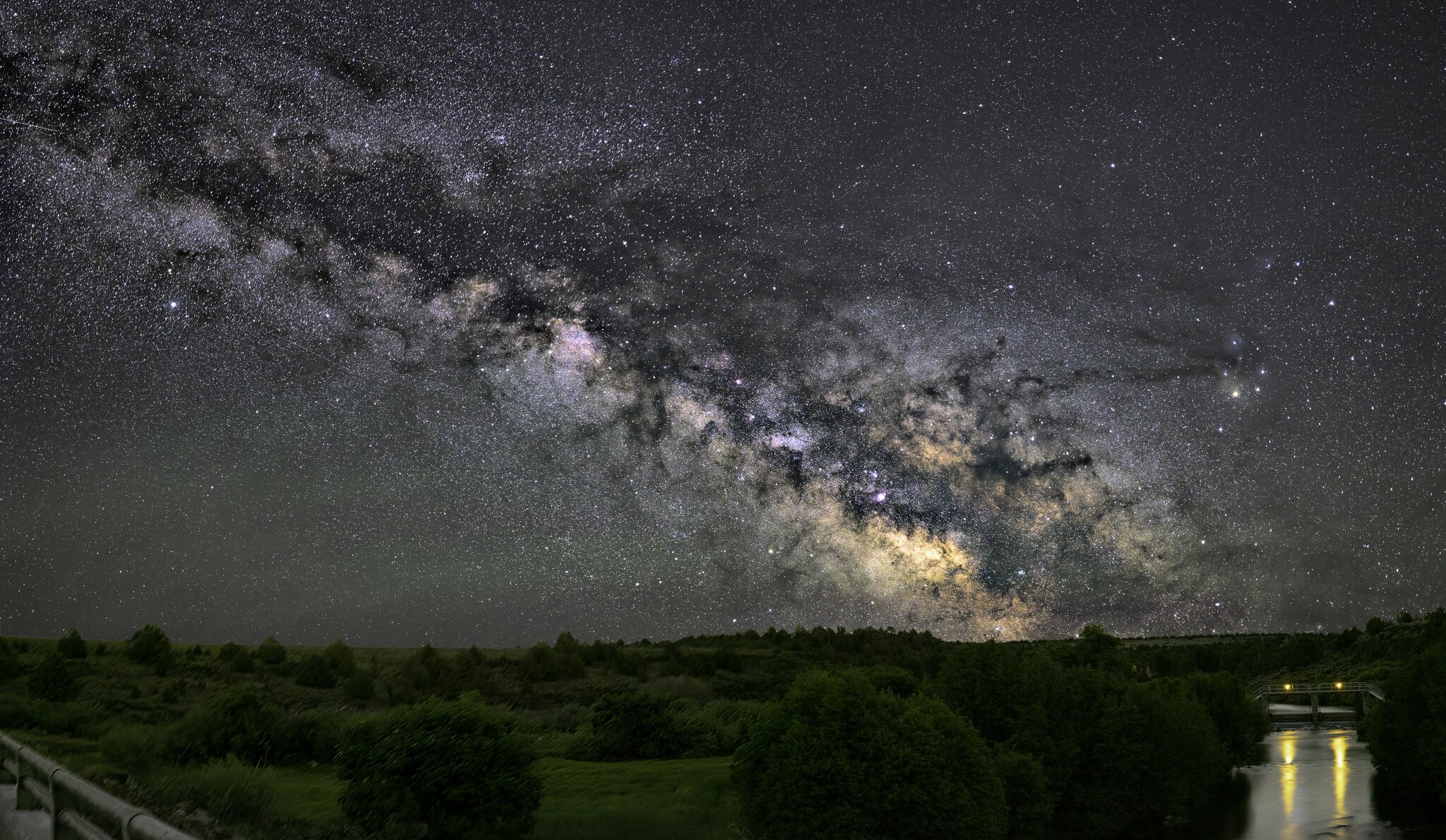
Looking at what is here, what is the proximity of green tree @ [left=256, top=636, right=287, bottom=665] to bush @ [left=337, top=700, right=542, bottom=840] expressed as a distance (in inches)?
1424

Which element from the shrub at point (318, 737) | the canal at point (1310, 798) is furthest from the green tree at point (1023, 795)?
the shrub at point (318, 737)

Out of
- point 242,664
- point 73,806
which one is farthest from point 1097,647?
point 73,806

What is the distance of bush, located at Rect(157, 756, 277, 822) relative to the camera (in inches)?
727

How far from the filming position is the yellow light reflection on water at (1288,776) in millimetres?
39344

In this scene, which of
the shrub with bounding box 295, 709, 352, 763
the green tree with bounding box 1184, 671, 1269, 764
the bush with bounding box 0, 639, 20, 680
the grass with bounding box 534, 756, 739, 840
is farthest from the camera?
the green tree with bounding box 1184, 671, 1269, 764

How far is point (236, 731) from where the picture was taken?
28719mm

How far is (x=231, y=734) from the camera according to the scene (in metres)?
28.5

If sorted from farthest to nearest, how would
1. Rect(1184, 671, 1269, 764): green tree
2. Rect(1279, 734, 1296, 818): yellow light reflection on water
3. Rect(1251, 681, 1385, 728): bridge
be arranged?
Rect(1251, 681, 1385, 728): bridge
Rect(1184, 671, 1269, 764): green tree
Rect(1279, 734, 1296, 818): yellow light reflection on water

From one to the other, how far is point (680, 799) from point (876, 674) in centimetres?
983

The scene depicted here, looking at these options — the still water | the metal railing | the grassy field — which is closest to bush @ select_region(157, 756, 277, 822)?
the grassy field

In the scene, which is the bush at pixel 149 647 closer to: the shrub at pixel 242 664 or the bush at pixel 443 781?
the shrub at pixel 242 664

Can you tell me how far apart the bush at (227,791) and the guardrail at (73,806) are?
11793mm

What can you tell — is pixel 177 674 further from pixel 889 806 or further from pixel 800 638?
pixel 800 638

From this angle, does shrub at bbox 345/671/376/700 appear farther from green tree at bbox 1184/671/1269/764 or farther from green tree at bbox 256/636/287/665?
green tree at bbox 1184/671/1269/764
